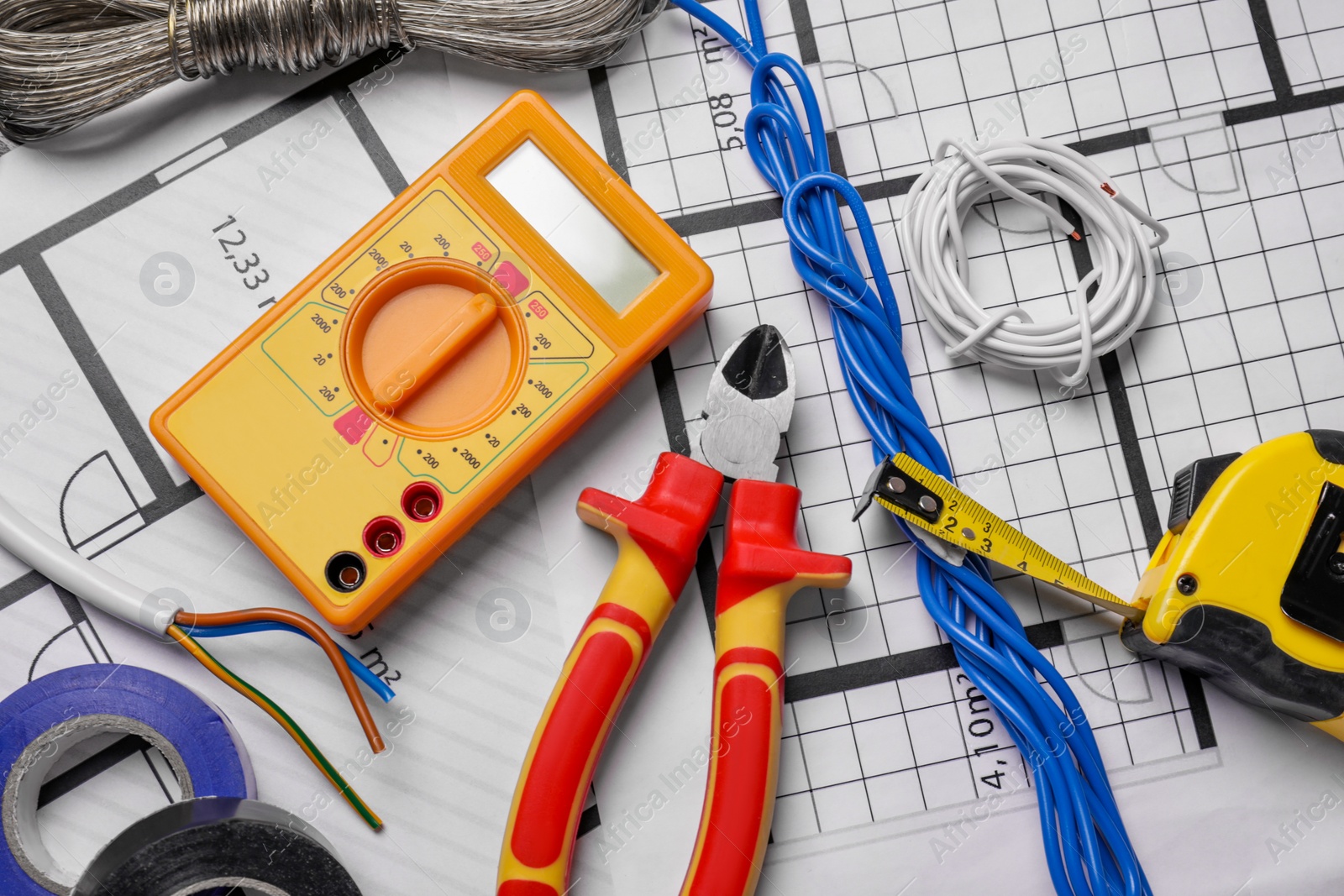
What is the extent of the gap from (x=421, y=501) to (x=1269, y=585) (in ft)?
2.96

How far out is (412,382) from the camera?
37.3 inches

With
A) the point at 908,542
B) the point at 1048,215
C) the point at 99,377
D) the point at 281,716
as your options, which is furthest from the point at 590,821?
the point at 1048,215

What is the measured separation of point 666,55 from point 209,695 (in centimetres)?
92

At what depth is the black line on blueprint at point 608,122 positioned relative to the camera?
1087 millimetres

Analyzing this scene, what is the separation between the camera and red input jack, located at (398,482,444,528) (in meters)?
0.94

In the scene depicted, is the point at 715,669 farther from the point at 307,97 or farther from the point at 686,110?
the point at 307,97

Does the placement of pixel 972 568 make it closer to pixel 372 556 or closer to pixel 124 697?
pixel 372 556

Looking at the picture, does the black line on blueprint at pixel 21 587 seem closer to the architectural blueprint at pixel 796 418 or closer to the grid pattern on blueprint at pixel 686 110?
the architectural blueprint at pixel 796 418

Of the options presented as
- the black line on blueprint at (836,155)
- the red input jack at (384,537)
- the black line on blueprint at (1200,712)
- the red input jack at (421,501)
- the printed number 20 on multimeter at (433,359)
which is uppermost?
the black line on blueprint at (836,155)

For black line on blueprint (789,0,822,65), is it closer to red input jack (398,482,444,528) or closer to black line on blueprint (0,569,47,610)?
red input jack (398,482,444,528)

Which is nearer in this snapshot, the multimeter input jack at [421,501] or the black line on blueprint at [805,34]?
the multimeter input jack at [421,501]

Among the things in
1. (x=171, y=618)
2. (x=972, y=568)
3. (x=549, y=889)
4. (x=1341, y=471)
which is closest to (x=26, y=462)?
(x=171, y=618)

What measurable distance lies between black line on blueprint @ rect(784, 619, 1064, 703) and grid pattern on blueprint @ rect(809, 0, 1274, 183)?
22.6 inches

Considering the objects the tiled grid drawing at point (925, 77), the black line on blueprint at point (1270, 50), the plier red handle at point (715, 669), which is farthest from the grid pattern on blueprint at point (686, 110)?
the black line on blueprint at point (1270, 50)
